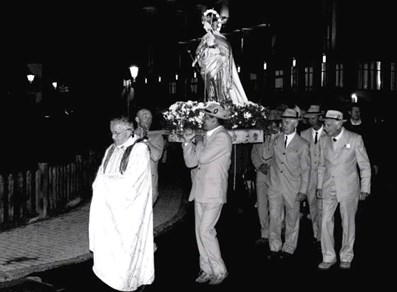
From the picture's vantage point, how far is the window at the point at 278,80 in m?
43.7

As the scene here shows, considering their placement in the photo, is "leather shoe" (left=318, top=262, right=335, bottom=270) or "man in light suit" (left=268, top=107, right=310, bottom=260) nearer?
"leather shoe" (left=318, top=262, right=335, bottom=270)

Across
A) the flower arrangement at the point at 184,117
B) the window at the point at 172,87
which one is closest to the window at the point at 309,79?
the window at the point at 172,87

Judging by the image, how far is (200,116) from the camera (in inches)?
400

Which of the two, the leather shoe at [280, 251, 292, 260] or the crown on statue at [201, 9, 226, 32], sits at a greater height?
the crown on statue at [201, 9, 226, 32]

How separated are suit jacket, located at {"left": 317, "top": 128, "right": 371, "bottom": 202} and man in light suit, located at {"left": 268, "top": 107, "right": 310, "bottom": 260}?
0.56 metres

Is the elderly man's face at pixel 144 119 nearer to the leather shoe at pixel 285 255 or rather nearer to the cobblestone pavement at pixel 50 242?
the cobblestone pavement at pixel 50 242

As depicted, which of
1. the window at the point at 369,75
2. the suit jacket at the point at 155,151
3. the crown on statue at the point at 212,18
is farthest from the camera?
the window at the point at 369,75

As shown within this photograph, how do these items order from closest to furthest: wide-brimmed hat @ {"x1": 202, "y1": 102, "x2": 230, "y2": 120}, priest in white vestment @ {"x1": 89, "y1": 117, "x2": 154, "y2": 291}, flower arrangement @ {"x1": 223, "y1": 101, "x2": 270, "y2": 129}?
priest in white vestment @ {"x1": 89, "y1": 117, "x2": 154, "y2": 291}, wide-brimmed hat @ {"x1": 202, "y1": 102, "x2": 230, "y2": 120}, flower arrangement @ {"x1": 223, "y1": 101, "x2": 270, "y2": 129}

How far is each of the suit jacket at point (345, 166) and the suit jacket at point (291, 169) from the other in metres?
0.53

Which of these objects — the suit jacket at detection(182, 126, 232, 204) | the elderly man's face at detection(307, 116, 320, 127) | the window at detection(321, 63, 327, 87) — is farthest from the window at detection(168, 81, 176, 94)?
the suit jacket at detection(182, 126, 232, 204)

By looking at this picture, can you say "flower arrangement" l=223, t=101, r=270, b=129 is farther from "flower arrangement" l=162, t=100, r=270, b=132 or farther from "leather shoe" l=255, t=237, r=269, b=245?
"leather shoe" l=255, t=237, r=269, b=245

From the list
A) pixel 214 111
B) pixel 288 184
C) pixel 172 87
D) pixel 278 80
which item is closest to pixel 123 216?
pixel 214 111

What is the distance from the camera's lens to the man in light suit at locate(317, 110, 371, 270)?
28.3 feet

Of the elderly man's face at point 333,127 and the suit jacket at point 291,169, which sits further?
the suit jacket at point 291,169
